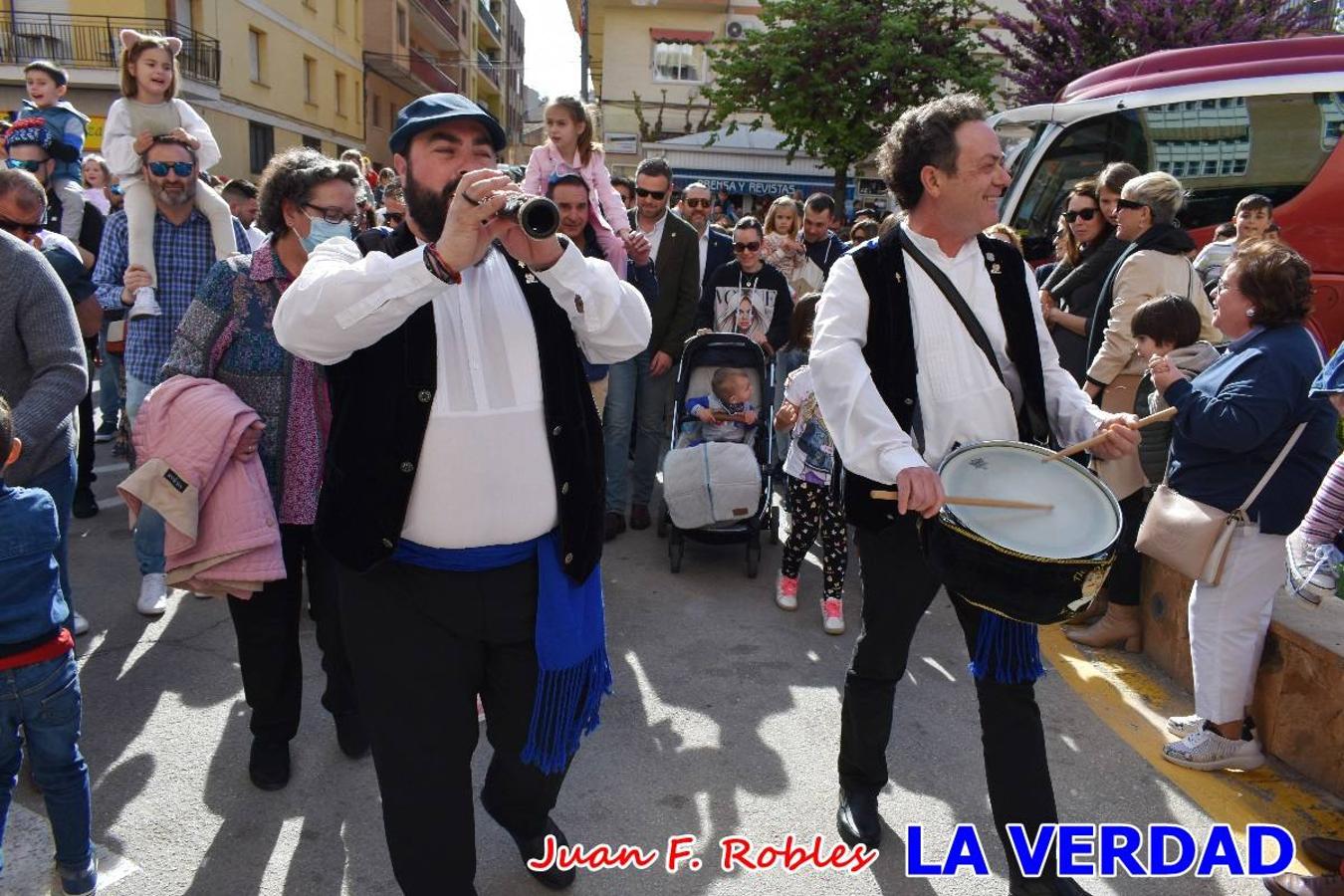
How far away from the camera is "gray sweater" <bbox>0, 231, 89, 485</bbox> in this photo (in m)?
2.93

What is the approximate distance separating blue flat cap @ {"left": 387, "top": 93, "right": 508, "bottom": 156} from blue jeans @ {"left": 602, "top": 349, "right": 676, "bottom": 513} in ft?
11.6

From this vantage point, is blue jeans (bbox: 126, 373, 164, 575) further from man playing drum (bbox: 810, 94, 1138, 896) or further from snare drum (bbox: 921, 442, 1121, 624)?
snare drum (bbox: 921, 442, 1121, 624)

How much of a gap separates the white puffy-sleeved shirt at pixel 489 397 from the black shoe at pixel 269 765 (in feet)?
5.00

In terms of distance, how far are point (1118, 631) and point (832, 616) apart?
4.35 feet

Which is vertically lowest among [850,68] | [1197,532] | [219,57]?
[1197,532]

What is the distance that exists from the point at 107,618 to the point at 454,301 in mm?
3368

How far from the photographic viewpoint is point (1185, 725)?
3605 mm

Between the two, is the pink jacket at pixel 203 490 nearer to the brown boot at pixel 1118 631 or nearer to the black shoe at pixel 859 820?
the black shoe at pixel 859 820

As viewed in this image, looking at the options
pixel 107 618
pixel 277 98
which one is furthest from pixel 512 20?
pixel 107 618

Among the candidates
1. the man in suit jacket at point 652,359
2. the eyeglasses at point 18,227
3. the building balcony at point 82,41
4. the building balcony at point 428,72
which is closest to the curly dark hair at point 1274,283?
the man in suit jacket at point 652,359

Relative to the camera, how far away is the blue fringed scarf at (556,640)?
219 cm

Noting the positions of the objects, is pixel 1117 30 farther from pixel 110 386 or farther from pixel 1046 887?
pixel 1046 887

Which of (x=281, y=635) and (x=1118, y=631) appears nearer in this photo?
(x=281, y=635)

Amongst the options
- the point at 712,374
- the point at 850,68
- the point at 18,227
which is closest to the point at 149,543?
the point at 18,227
